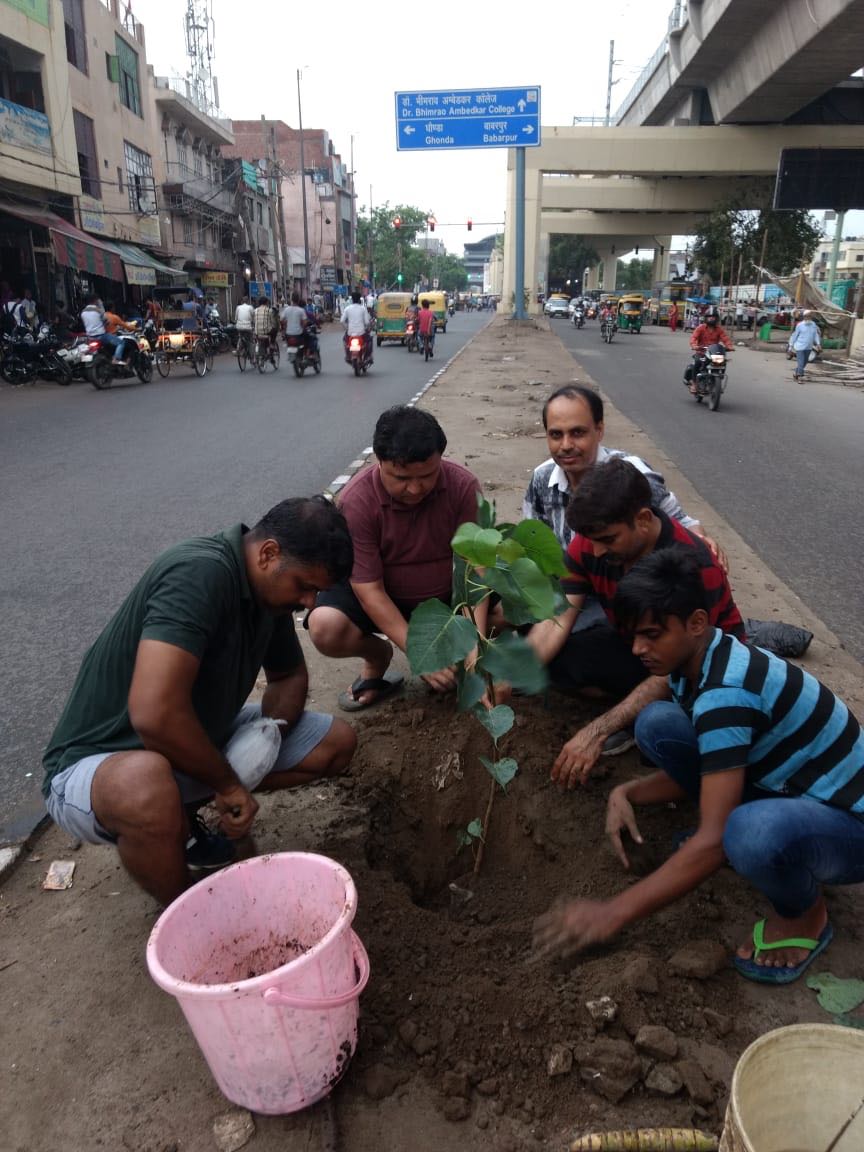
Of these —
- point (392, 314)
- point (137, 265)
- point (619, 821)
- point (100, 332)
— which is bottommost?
point (619, 821)

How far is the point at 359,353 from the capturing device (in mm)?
16438

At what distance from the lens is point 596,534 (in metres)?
2.43

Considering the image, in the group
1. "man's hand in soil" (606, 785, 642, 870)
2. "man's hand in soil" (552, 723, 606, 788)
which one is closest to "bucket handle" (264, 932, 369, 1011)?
"man's hand in soil" (606, 785, 642, 870)

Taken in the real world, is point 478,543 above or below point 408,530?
above

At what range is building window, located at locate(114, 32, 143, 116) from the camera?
25.1 meters

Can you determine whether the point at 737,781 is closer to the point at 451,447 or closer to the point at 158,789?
the point at 158,789

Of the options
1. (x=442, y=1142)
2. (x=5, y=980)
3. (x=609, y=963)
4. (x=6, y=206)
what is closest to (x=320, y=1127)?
(x=442, y=1142)

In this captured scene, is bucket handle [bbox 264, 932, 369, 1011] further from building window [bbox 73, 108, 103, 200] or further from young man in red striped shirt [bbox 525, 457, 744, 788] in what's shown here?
building window [bbox 73, 108, 103, 200]

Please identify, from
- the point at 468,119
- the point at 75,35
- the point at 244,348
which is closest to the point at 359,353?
the point at 244,348

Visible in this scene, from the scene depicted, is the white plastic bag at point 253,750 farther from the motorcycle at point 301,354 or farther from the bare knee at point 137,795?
the motorcycle at point 301,354

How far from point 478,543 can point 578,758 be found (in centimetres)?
104

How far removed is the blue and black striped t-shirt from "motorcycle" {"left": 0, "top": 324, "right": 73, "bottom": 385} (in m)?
15.3

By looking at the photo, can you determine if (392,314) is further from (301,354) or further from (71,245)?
(301,354)

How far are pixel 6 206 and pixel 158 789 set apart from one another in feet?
63.7
